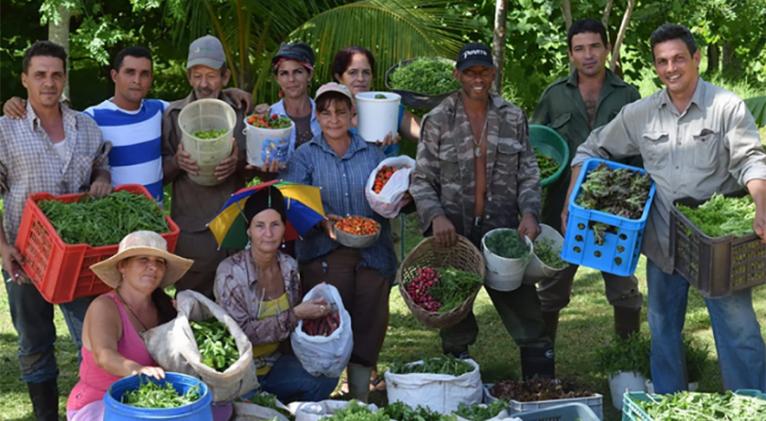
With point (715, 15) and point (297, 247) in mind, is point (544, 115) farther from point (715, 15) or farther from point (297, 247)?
point (715, 15)

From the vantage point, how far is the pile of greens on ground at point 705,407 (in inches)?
191

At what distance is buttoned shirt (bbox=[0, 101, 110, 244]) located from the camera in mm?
5707

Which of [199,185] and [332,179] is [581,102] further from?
[199,185]

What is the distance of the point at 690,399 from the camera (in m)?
4.96

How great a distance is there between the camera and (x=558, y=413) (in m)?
5.46

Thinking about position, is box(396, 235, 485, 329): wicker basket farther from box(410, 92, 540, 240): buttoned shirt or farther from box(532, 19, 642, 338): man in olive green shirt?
box(532, 19, 642, 338): man in olive green shirt

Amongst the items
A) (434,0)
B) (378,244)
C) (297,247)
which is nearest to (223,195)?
(297,247)

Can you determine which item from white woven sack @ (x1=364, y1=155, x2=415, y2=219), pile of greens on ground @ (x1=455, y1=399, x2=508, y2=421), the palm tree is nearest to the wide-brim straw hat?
white woven sack @ (x1=364, y1=155, x2=415, y2=219)

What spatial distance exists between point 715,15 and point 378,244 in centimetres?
666

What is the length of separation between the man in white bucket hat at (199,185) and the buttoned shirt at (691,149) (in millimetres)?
2303

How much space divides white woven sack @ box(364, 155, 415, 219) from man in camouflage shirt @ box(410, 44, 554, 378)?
0.20 feet

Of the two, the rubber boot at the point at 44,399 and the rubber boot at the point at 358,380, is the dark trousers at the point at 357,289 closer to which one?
the rubber boot at the point at 358,380

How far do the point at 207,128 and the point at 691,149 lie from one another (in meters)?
2.65

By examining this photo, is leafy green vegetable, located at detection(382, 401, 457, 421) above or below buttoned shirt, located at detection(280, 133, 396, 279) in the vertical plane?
below
